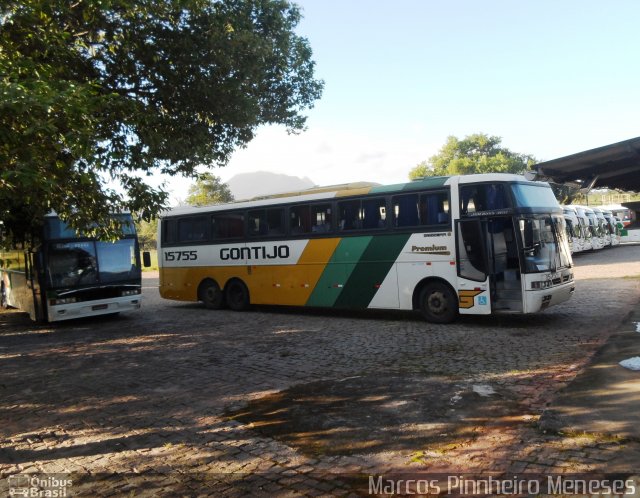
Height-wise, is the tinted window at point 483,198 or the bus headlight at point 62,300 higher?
the tinted window at point 483,198

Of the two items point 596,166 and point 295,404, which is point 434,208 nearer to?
point 596,166

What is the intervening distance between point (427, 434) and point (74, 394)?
4.90m

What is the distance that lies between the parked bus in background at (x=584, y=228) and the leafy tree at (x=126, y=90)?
25.3m

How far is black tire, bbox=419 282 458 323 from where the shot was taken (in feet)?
36.3

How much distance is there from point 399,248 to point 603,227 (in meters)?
32.8

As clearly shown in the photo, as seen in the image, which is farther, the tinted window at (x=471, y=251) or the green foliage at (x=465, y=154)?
the green foliage at (x=465, y=154)

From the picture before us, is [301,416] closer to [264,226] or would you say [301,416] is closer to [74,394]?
[74,394]

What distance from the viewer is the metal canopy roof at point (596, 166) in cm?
832

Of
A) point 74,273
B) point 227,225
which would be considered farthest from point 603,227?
point 74,273

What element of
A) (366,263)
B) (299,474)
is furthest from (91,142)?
(366,263)

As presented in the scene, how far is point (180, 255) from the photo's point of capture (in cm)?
1664

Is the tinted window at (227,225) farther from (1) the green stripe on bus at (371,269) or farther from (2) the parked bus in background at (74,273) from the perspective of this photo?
(1) the green stripe on bus at (371,269)

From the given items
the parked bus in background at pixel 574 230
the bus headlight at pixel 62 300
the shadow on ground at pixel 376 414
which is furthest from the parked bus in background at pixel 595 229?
the shadow on ground at pixel 376 414

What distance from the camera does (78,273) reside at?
13375mm
